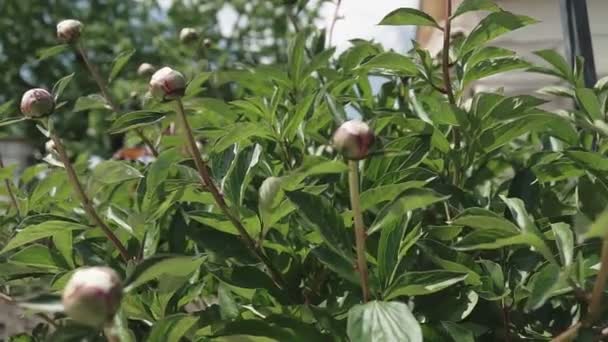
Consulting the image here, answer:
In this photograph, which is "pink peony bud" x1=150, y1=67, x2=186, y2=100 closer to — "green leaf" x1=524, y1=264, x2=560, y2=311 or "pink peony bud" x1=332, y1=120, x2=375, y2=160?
"pink peony bud" x1=332, y1=120, x2=375, y2=160

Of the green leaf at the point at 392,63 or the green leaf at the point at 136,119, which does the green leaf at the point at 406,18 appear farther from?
the green leaf at the point at 136,119

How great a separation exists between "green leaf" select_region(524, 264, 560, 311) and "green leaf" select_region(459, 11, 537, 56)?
232 mm

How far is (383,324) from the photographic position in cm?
40

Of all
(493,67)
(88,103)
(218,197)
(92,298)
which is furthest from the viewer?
(88,103)

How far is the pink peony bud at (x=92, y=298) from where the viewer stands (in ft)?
0.98

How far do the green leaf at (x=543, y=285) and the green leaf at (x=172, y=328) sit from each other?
21 cm

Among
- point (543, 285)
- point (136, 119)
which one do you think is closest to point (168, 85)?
point (136, 119)

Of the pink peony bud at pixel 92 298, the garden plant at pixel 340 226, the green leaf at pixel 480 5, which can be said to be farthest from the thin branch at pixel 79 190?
the green leaf at pixel 480 5

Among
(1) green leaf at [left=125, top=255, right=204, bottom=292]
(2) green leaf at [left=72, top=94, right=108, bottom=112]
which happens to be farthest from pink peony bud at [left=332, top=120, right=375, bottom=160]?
(2) green leaf at [left=72, top=94, right=108, bottom=112]

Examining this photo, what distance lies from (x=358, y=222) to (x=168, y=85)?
0.55 feet

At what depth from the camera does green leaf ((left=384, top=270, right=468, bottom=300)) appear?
44cm

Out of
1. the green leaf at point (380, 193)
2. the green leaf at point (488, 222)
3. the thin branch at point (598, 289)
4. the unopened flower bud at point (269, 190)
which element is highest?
the unopened flower bud at point (269, 190)

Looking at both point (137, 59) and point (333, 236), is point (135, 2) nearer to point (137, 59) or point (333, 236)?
point (137, 59)

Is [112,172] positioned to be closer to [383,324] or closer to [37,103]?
[37,103]
